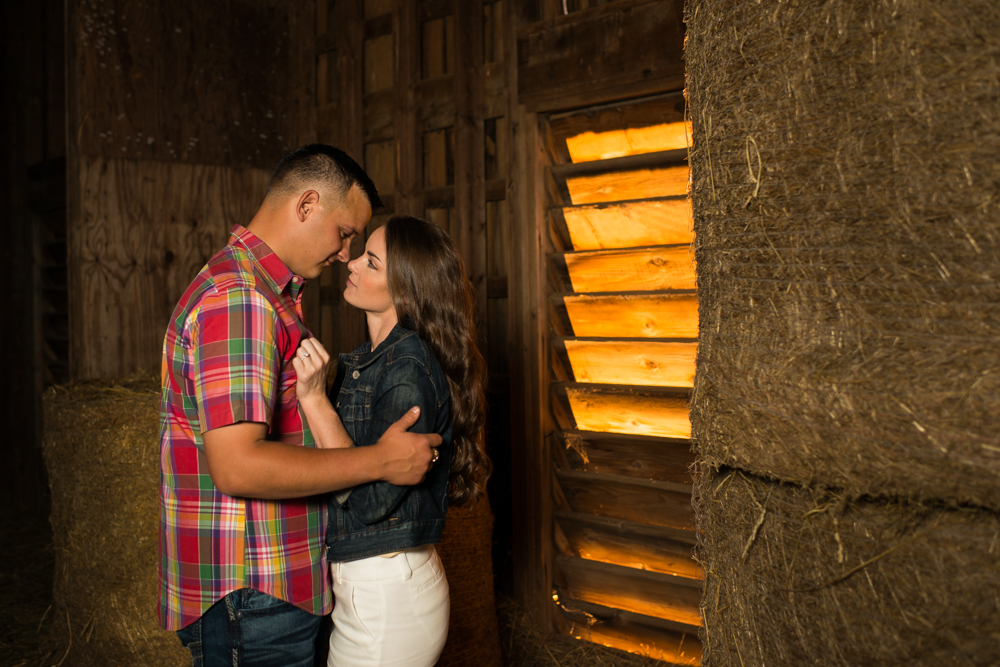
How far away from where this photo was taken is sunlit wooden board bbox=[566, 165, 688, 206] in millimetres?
3520

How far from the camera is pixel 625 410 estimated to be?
3699 millimetres

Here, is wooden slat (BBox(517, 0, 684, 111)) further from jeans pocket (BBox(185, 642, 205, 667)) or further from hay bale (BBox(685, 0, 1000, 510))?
jeans pocket (BBox(185, 642, 205, 667))

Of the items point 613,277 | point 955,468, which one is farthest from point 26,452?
point 955,468

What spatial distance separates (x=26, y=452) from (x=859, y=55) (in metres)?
7.03

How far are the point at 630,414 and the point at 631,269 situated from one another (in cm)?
68

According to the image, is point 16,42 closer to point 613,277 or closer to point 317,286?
point 317,286

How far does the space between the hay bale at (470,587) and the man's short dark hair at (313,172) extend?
1623 mm

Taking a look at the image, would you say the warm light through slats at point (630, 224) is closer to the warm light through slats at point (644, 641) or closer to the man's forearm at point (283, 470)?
the warm light through slats at point (644, 641)

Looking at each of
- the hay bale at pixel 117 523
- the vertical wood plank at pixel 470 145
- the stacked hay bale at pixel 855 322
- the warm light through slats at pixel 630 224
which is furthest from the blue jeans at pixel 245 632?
the vertical wood plank at pixel 470 145

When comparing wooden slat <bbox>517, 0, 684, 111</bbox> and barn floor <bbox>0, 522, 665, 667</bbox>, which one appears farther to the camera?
barn floor <bbox>0, 522, 665, 667</bbox>

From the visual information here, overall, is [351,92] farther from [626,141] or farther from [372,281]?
[372,281]

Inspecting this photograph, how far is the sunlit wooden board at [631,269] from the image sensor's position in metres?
3.49

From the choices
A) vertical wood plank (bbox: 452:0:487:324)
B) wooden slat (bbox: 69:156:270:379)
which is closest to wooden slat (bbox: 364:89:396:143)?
vertical wood plank (bbox: 452:0:487:324)

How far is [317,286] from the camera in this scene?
530 centimetres
